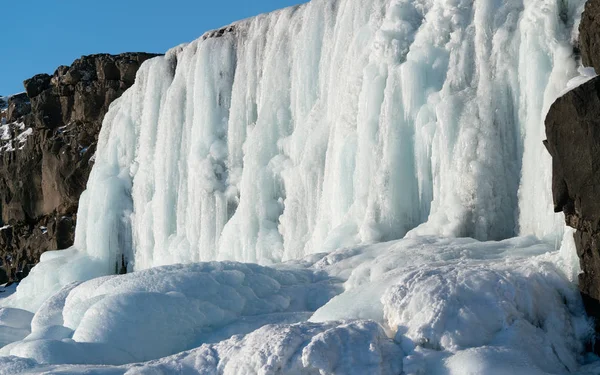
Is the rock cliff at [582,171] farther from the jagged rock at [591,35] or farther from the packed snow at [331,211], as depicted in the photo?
the jagged rock at [591,35]

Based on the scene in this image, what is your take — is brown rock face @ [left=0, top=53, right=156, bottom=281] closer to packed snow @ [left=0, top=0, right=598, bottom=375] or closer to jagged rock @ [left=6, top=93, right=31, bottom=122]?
jagged rock @ [left=6, top=93, right=31, bottom=122]

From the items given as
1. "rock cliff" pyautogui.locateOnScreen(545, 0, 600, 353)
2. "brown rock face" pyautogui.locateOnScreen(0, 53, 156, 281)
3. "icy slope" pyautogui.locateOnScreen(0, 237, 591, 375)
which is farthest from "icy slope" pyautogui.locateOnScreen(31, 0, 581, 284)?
"rock cliff" pyautogui.locateOnScreen(545, 0, 600, 353)

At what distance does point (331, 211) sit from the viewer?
1377 cm

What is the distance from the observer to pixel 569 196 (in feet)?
25.8

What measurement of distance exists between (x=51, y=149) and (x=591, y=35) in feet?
61.3

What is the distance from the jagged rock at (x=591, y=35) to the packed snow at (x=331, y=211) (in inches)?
8.6

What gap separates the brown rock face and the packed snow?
5.97 ft

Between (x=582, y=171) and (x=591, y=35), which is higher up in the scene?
(x=591, y=35)

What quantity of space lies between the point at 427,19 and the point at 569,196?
580 centimetres

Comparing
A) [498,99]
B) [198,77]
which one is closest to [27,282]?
[198,77]

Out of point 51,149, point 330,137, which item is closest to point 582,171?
point 330,137

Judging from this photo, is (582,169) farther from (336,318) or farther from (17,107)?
(17,107)

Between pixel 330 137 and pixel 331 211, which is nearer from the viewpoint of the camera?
pixel 331 211

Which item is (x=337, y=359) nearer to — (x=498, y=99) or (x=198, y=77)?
(x=498, y=99)
